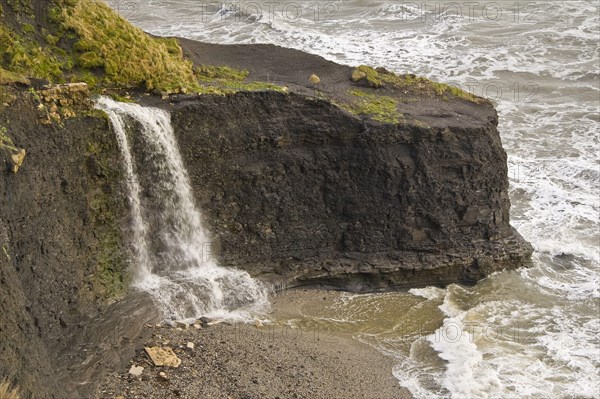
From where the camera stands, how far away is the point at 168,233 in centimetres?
1534

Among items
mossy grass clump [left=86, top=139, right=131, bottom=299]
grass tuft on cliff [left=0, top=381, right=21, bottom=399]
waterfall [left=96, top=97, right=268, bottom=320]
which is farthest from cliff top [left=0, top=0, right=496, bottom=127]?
grass tuft on cliff [left=0, top=381, right=21, bottom=399]

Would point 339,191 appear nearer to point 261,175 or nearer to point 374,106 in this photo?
point 261,175

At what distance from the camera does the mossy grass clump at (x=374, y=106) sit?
16328 millimetres

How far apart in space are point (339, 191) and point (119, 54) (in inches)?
209

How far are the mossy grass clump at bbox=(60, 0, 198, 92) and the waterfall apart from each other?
0.96 metres

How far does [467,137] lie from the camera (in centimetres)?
1675

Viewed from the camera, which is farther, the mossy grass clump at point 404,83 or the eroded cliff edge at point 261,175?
the mossy grass clump at point 404,83

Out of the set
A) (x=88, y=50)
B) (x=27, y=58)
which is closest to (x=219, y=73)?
(x=88, y=50)

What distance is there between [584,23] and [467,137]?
22.0m

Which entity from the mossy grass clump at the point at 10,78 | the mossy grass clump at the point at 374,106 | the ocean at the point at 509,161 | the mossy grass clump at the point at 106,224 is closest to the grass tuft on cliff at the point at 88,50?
the mossy grass clump at the point at 10,78

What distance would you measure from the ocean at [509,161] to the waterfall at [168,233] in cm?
171

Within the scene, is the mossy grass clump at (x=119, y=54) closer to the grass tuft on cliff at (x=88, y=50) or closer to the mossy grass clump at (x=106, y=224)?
the grass tuft on cliff at (x=88, y=50)

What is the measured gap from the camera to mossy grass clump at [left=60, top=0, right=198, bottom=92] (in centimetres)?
1523

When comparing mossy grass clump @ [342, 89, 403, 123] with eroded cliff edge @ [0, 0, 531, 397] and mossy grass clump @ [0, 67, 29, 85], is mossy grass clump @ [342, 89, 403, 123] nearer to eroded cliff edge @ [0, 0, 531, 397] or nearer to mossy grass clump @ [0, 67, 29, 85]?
eroded cliff edge @ [0, 0, 531, 397]
